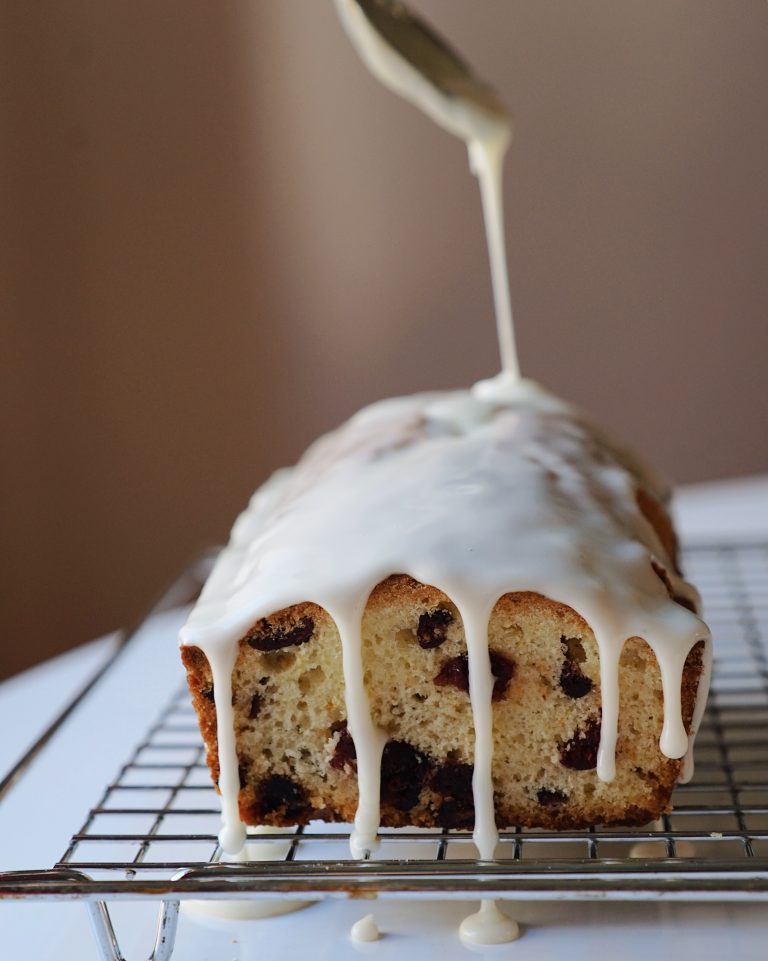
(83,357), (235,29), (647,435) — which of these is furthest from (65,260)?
(647,435)

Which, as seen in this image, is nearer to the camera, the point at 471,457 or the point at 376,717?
the point at 376,717

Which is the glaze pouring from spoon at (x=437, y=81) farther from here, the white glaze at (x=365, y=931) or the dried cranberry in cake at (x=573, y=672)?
the white glaze at (x=365, y=931)

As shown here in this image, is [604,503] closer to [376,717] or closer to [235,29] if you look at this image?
[376,717]

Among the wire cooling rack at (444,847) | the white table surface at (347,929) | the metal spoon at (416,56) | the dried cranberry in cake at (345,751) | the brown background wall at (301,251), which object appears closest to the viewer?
the wire cooling rack at (444,847)


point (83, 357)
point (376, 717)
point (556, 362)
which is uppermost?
point (376, 717)

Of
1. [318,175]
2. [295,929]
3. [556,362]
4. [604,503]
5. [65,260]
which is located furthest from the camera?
[556,362]

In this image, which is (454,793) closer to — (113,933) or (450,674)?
(450,674)

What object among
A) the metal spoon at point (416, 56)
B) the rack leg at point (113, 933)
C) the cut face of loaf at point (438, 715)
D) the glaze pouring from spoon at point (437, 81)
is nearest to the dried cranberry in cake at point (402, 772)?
the cut face of loaf at point (438, 715)

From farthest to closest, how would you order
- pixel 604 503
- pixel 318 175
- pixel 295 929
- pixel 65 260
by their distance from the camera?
1. pixel 318 175
2. pixel 65 260
3. pixel 604 503
4. pixel 295 929
